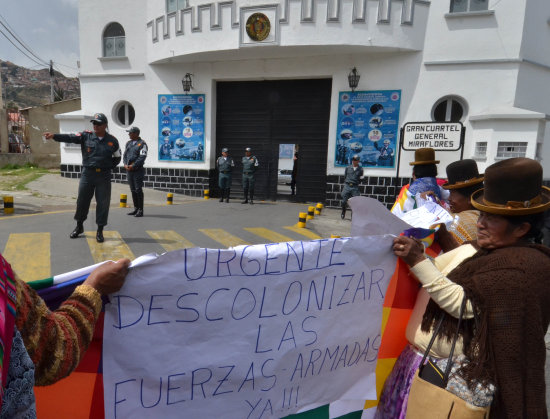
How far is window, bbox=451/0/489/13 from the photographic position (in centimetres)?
→ 1117

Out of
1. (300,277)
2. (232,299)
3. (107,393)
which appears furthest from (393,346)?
(107,393)

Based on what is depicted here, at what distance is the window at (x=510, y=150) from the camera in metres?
10.9

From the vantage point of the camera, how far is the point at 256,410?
5.94 feet

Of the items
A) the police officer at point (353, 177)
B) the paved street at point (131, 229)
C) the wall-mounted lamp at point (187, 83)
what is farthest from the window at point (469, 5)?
the wall-mounted lamp at point (187, 83)

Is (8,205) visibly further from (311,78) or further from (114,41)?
(311,78)

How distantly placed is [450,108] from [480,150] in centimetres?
158

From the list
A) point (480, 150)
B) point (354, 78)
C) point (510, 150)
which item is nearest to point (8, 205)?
point (354, 78)

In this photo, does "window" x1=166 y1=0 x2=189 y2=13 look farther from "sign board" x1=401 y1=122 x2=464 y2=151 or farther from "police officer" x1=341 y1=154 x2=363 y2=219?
Result: "sign board" x1=401 y1=122 x2=464 y2=151

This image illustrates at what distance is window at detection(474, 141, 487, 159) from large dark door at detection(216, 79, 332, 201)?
477 cm

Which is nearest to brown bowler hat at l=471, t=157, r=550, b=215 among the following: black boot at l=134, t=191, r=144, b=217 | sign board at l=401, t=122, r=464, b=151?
sign board at l=401, t=122, r=464, b=151

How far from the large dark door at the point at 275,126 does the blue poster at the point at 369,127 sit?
969 millimetres

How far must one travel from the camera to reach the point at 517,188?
1.49 m

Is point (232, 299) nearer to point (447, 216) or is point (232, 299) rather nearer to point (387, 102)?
point (447, 216)

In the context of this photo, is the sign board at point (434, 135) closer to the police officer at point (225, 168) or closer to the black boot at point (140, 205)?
the police officer at point (225, 168)
